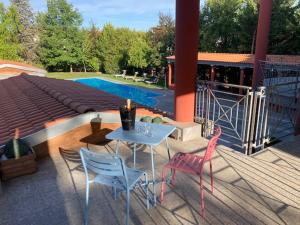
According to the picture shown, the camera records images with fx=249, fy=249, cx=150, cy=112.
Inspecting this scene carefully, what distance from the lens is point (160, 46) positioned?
2452 centimetres

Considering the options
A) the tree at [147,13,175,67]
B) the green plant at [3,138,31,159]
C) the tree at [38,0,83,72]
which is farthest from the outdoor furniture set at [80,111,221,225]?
the tree at [38,0,83,72]

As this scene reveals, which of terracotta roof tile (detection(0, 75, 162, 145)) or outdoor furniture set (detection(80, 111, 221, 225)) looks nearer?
outdoor furniture set (detection(80, 111, 221, 225))

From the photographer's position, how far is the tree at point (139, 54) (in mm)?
26047

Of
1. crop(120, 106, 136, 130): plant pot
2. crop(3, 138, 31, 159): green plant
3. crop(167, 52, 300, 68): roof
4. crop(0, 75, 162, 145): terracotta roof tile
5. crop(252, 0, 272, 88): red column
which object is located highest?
crop(252, 0, 272, 88): red column

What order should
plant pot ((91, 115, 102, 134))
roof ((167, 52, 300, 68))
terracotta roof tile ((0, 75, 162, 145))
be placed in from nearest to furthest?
→ terracotta roof tile ((0, 75, 162, 145)) < plant pot ((91, 115, 102, 134)) < roof ((167, 52, 300, 68))

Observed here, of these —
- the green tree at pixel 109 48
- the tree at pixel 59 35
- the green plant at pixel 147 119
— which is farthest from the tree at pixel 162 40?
the green plant at pixel 147 119

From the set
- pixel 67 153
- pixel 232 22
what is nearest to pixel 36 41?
pixel 232 22

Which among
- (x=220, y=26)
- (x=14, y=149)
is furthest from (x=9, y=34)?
(x=14, y=149)

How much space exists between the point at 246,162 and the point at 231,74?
15257 mm

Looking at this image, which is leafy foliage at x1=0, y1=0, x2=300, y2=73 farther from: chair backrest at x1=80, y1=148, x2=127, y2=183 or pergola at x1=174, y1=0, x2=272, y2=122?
chair backrest at x1=80, y1=148, x2=127, y2=183

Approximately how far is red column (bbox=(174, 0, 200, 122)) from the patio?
4.69ft

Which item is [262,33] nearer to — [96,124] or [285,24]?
[96,124]

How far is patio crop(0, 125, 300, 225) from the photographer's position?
9.57 feet

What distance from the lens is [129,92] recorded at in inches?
805
